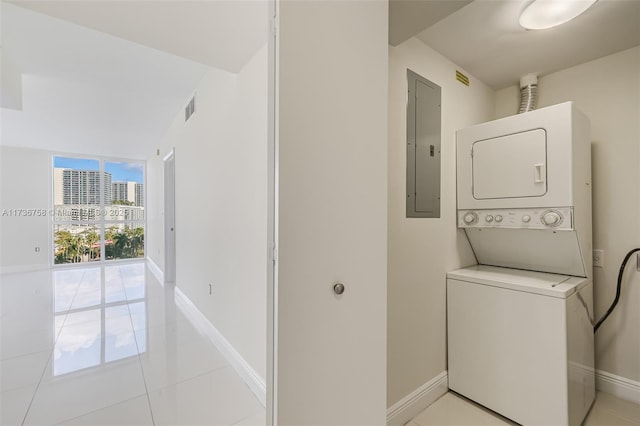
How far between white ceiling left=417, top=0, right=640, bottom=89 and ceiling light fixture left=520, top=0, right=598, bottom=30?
0.06 m

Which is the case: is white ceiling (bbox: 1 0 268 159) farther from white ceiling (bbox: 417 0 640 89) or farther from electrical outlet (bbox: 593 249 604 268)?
electrical outlet (bbox: 593 249 604 268)

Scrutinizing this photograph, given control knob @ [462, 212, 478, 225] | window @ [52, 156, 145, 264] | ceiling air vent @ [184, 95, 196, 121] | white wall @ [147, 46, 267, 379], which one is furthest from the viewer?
window @ [52, 156, 145, 264]

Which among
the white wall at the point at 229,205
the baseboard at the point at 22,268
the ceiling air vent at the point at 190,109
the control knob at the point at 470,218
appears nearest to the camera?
the white wall at the point at 229,205

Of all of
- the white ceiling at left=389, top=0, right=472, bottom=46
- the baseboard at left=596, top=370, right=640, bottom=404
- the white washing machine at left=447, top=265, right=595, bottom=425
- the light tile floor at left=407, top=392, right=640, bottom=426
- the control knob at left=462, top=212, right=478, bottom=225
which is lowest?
the light tile floor at left=407, top=392, right=640, bottom=426

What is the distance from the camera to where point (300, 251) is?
0.96 metres

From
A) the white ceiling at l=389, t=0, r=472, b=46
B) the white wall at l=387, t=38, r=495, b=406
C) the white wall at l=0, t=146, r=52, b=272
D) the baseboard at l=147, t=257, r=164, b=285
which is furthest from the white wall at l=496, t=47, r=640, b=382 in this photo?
the white wall at l=0, t=146, r=52, b=272

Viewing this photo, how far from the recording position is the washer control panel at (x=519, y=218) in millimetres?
1678

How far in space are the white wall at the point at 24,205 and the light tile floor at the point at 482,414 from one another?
8178 millimetres

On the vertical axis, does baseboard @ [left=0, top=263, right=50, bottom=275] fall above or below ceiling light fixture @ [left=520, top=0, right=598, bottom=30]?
below

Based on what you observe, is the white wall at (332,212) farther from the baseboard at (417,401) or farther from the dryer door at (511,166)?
the dryer door at (511,166)

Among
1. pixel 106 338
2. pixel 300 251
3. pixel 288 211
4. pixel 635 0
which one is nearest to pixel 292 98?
pixel 288 211

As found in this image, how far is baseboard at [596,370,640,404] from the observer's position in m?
1.93

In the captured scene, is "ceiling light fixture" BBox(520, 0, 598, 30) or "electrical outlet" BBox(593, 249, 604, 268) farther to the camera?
"electrical outlet" BBox(593, 249, 604, 268)

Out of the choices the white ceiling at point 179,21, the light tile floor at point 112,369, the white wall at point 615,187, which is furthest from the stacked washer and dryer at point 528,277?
the white ceiling at point 179,21
